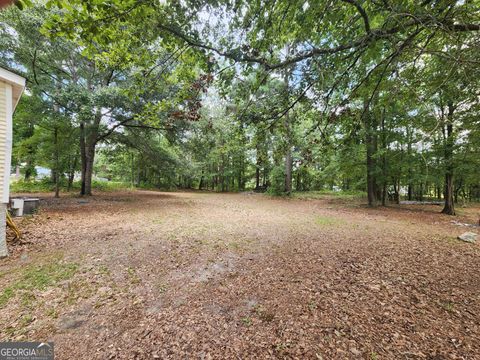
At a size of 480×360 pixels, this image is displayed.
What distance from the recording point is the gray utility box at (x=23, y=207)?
6723mm

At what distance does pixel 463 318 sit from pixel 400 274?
104 centimetres

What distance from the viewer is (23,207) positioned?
6.90m

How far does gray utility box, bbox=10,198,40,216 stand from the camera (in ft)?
22.1

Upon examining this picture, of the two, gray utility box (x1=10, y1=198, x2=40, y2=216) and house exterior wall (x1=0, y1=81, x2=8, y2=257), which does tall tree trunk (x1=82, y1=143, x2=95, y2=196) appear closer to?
gray utility box (x1=10, y1=198, x2=40, y2=216)

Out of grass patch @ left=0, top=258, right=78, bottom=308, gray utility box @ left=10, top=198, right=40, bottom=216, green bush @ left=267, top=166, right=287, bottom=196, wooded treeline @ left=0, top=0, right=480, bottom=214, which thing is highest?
wooded treeline @ left=0, top=0, right=480, bottom=214

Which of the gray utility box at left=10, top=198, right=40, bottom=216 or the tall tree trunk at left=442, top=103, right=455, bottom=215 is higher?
the tall tree trunk at left=442, top=103, right=455, bottom=215

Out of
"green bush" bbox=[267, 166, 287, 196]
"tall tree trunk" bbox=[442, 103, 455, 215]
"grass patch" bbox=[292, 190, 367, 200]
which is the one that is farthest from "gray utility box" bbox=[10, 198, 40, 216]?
"tall tree trunk" bbox=[442, 103, 455, 215]

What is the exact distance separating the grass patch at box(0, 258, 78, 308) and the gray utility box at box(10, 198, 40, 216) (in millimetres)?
4831

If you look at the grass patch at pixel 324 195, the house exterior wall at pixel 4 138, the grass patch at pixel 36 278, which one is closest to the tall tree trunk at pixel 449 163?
the grass patch at pixel 324 195

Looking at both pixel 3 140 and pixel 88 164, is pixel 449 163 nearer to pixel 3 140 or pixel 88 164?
pixel 3 140

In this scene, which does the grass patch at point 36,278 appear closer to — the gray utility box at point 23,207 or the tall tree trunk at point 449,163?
the gray utility box at point 23,207

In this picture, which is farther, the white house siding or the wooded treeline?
the white house siding

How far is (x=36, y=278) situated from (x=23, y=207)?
562cm

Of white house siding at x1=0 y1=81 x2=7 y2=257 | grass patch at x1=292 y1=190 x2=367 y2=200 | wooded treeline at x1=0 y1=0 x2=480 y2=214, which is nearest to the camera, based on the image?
wooded treeline at x1=0 y1=0 x2=480 y2=214
